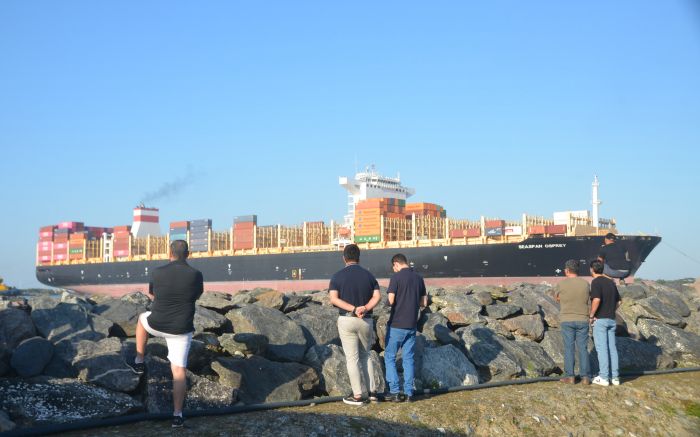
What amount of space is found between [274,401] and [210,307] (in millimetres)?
2954

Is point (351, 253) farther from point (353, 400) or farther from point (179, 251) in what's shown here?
point (179, 251)

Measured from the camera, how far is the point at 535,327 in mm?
11602

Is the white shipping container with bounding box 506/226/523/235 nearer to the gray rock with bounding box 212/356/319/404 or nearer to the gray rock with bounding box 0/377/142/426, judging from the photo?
the gray rock with bounding box 212/356/319/404

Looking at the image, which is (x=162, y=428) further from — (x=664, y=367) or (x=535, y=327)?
(x=664, y=367)

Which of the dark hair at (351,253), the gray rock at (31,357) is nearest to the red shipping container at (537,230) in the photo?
Result: the dark hair at (351,253)

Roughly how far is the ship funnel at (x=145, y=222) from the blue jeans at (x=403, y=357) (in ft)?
238

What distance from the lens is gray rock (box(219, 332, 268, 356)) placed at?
8195mm

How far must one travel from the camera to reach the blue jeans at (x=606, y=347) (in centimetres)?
905

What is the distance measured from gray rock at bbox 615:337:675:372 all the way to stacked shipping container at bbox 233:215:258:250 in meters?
46.9

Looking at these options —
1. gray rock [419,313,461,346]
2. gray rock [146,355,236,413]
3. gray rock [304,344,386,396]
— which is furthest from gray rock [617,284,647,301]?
gray rock [146,355,236,413]

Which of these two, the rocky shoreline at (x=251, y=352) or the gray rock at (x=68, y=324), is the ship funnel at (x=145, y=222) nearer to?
the rocky shoreline at (x=251, y=352)

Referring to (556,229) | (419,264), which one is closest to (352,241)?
(419,264)

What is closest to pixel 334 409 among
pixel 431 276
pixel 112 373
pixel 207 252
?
pixel 112 373

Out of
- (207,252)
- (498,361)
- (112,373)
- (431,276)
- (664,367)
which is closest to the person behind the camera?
(112,373)
